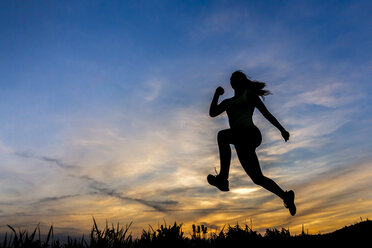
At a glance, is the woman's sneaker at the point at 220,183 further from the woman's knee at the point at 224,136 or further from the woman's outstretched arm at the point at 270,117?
the woman's outstretched arm at the point at 270,117

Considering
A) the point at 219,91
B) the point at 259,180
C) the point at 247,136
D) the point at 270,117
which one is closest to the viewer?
the point at 247,136

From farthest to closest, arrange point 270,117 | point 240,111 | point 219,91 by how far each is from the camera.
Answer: point 270,117, point 219,91, point 240,111

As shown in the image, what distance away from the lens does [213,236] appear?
5.60m

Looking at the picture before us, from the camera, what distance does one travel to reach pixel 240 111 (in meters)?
5.28

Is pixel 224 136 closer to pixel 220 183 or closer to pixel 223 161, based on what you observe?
pixel 223 161

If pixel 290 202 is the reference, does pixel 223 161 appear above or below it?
above

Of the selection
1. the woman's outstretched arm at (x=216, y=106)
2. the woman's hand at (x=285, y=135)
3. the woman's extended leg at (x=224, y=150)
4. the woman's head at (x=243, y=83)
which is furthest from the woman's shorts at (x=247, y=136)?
the woman's head at (x=243, y=83)

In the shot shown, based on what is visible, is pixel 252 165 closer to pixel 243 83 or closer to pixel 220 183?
pixel 220 183

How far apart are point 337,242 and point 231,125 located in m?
2.53

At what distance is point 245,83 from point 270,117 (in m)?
0.79

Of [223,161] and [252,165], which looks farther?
[223,161]

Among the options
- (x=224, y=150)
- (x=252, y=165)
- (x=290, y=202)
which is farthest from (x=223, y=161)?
Answer: (x=290, y=202)

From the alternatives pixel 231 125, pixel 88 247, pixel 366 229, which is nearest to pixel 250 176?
pixel 231 125

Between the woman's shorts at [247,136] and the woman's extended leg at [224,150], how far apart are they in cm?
11
